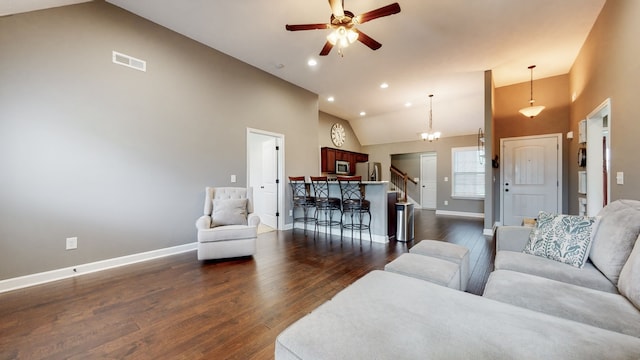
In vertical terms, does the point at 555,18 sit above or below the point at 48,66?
above

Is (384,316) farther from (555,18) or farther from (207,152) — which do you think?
(555,18)

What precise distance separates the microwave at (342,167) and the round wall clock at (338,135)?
2.40 ft

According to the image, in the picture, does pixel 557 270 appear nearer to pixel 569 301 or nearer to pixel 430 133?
pixel 569 301

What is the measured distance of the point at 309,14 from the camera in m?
3.16

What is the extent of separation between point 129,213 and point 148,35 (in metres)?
2.53

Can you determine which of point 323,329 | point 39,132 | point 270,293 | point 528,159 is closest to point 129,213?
point 39,132

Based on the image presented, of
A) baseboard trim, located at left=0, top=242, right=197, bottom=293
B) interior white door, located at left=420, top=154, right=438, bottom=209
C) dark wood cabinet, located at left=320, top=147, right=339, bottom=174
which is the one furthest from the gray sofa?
interior white door, located at left=420, top=154, right=438, bottom=209

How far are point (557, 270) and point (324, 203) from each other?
3339mm

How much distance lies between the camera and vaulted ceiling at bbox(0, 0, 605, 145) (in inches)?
119

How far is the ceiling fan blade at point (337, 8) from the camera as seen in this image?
7.64 feet

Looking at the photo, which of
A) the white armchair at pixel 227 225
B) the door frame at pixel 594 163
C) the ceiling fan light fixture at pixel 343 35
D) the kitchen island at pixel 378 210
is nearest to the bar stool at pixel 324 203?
the kitchen island at pixel 378 210

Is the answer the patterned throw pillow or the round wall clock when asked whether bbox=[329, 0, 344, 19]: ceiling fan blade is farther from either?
the round wall clock

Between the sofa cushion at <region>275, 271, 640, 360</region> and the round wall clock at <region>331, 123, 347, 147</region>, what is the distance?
719 centimetres

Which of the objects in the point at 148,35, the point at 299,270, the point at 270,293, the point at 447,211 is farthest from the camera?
the point at 447,211
